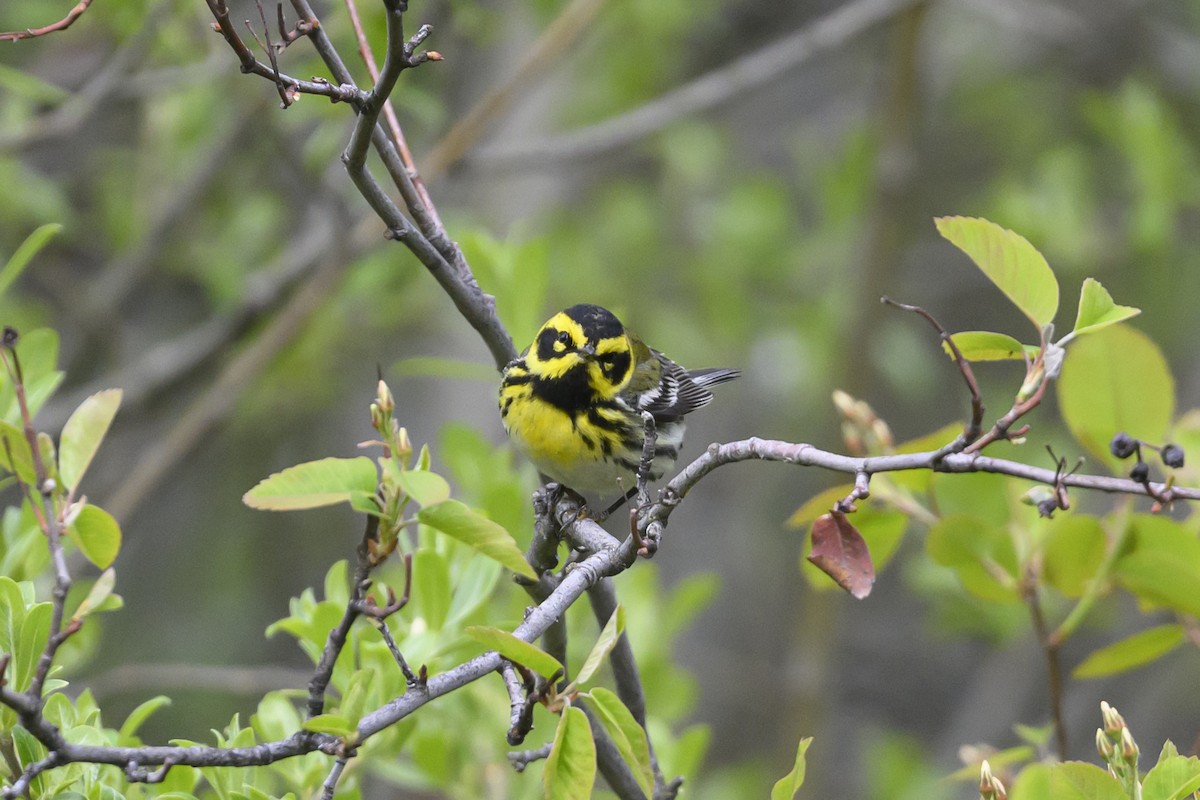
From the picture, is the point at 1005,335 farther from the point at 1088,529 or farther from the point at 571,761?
the point at 571,761

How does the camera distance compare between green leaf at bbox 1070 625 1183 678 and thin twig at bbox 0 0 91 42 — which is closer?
thin twig at bbox 0 0 91 42

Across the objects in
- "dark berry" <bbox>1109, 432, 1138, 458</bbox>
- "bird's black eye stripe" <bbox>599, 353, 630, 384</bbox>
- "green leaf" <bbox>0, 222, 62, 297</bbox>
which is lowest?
"bird's black eye stripe" <bbox>599, 353, 630, 384</bbox>

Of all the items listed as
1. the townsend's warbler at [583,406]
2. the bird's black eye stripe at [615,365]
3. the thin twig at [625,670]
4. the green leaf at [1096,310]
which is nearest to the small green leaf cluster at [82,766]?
the thin twig at [625,670]

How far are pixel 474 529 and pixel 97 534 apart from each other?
521mm

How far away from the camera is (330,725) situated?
140 cm

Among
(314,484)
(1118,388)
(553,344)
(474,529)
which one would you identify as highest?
(314,484)

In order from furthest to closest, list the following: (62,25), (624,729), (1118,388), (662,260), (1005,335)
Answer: (662,260) → (1118,388) → (62,25) → (1005,335) → (624,729)

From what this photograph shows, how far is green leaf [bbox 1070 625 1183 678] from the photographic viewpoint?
2.13 metres

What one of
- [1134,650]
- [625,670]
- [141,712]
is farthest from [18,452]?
[1134,650]

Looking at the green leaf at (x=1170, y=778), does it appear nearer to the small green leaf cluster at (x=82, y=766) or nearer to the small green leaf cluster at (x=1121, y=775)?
the small green leaf cluster at (x=1121, y=775)

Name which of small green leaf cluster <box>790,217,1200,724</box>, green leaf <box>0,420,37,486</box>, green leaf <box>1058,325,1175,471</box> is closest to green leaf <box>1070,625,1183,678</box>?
small green leaf cluster <box>790,217,1200,724</box>

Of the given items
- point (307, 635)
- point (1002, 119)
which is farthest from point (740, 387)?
point (307, 635)

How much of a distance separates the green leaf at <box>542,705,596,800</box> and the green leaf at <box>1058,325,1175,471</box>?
1133 mm

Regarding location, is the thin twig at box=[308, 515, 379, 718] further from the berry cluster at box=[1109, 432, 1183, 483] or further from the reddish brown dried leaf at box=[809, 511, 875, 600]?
the berry cluster at box=[1109, 432, 1183, 483]
